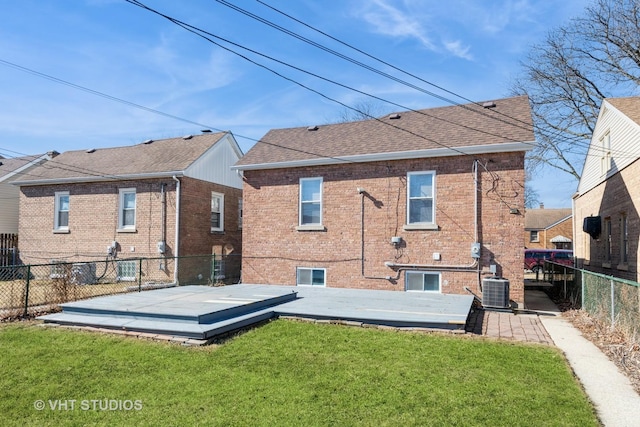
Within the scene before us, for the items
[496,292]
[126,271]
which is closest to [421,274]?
[496,292]

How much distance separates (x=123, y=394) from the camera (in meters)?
4.68

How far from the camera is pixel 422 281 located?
38.1ft

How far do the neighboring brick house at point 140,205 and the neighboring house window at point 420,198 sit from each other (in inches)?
336

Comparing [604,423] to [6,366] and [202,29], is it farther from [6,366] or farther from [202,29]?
[202,29]

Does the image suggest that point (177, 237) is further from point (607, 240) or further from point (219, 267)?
point (607, 240)

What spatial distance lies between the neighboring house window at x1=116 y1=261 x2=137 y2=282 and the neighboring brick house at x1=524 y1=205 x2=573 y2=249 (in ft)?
119

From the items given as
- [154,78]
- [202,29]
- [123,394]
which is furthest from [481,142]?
[123,394]

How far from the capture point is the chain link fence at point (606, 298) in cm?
708

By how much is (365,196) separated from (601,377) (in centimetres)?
772

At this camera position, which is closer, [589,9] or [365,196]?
[365,196]

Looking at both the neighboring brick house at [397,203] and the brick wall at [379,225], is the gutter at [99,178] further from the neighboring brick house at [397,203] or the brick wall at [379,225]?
the brick wall at [379,225]

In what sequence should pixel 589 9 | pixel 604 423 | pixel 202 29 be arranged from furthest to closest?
pixel 589 9
pixel 202 29
pixel 604 423

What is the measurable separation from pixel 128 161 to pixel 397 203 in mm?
12434

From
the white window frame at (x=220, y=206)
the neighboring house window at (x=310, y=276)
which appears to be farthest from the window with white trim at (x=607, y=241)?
the white window frame at (x=220, y=206)
